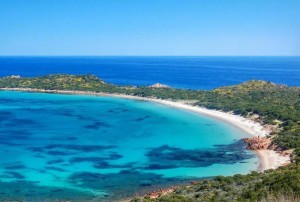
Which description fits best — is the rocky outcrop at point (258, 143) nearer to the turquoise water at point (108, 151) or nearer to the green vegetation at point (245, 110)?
the green vegetation at point (245, 110)

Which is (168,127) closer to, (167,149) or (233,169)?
(167,149)

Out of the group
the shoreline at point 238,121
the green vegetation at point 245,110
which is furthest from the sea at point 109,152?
the green vegetation at point 245,110

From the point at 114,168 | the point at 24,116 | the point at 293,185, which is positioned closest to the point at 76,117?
the point at 24,116

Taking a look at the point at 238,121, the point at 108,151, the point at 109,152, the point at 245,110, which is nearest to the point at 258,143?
the point at 238,121

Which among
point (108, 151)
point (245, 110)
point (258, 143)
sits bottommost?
point (108, 151)

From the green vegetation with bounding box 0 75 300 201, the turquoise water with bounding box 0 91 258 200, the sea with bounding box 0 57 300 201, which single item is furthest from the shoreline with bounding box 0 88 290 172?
the green vegetation with bounding box 0 75 300 201

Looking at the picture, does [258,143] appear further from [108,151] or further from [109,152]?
[108,151]
